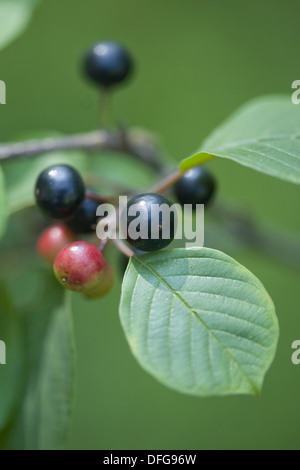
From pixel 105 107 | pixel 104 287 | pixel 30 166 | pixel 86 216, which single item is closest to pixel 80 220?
pixel 86 216

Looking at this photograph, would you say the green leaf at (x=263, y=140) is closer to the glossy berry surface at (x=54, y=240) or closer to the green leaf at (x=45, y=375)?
the glossy berry surface at (x=54, y=240)

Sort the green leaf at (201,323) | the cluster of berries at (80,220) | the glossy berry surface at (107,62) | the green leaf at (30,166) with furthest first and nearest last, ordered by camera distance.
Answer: the glossy berry surface at (107,62) < the green leaf at (30,166) < the cluster of berries at (80,220) < the green leaf at (201,323)

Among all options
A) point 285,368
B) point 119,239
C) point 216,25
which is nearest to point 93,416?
point 285,368

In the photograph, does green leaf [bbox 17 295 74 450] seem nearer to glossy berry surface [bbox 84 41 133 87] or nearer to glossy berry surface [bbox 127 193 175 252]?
glossy berry surface [bbox 127 193 175 252]

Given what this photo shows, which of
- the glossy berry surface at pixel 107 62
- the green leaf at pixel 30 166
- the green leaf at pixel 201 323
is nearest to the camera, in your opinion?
the green leaf at pixel 201 323

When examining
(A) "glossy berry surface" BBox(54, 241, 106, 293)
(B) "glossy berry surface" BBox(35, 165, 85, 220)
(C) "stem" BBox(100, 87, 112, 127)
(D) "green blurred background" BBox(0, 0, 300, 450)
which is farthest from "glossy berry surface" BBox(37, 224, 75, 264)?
(D) "green blurred background" BBox(0, 0, 300, 450)

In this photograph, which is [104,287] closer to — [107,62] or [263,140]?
[263,140]

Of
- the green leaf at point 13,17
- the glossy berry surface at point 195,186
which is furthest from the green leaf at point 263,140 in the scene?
the green leaf at point 13,17
